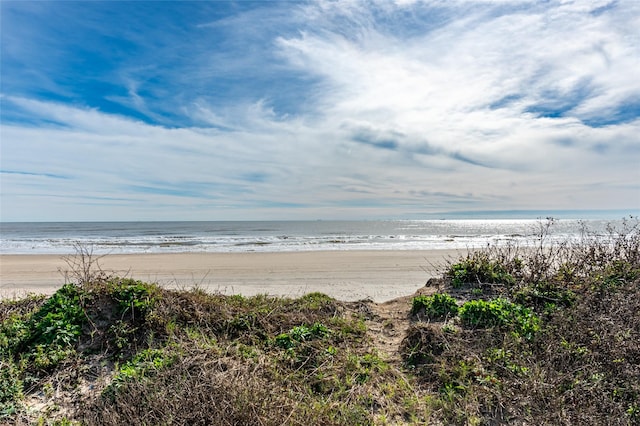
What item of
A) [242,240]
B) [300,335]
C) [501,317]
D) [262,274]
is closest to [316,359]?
[300,335]

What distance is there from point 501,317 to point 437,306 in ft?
3.71

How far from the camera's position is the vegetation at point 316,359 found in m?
3.69

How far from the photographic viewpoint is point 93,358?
16.1 feet

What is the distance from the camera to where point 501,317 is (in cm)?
559

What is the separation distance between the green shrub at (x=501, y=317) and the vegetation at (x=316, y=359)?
0.07ft

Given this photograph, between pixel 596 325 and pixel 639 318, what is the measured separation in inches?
25.3

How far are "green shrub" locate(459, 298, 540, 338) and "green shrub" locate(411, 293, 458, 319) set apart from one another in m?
0.30

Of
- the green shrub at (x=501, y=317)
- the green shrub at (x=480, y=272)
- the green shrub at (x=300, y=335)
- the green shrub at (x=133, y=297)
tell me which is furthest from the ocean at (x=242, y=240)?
the green shrub at (x=133, y=297)

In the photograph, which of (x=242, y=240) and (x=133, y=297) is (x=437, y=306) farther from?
(x=242, y=240)

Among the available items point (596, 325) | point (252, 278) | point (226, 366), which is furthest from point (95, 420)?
point (252, 278)

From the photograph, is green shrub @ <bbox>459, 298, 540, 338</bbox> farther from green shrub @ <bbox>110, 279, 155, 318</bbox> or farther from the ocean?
green shrub @ <bbox>110, 279, 155, 318</bbox>

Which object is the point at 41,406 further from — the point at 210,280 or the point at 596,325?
the point at 210,280

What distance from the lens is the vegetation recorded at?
3.69 meters

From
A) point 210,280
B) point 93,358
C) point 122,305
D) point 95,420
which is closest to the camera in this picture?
point 95,420
